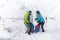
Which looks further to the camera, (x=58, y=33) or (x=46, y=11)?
(x=46, y=11)

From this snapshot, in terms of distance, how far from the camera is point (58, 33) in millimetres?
17531

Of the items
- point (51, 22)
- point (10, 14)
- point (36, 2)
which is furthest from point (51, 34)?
point (36, 2)

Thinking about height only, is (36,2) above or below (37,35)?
above

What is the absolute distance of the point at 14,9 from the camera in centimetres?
2353

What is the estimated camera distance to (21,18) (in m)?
22.1

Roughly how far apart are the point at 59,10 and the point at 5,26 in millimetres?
7844

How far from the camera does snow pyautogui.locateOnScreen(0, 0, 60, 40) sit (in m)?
16.6

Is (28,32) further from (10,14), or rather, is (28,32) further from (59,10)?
(59,10)

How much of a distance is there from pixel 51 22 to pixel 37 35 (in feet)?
13.9

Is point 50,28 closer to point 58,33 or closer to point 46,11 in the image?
point 58,33

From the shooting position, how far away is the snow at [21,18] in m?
16.6

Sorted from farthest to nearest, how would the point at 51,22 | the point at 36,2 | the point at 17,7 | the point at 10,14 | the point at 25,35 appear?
1. the point at 36,2
2. the point at 17,7
3. the point at 10,14
4. the point at 51,22
5. the point at 25,35

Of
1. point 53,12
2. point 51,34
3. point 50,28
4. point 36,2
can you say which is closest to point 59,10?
point 53,12

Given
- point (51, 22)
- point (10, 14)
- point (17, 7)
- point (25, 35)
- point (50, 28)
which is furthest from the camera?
point (17, 7)
